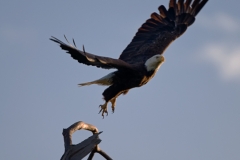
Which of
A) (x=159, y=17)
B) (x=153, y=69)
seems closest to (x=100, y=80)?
(x=153, y=69)

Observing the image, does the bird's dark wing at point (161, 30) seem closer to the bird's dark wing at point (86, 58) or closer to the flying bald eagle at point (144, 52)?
the flying bald eagle at point (144, 52)

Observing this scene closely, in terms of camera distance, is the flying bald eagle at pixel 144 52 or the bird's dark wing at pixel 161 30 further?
the bird's dark wing at pixel 161 30

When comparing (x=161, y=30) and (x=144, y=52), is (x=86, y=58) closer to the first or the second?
(x=144, y=52)

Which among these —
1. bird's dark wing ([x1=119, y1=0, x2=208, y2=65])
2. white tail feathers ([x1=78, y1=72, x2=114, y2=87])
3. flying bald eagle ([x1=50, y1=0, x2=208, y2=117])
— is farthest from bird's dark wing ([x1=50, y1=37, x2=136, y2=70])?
bird's dark wing ([x1=119, y1=0, x2=208, y2=65])

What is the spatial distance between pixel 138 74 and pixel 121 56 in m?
1.24

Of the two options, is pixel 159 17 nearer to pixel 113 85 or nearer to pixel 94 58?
pixel 113 85

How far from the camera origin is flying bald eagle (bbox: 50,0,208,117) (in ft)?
23.3

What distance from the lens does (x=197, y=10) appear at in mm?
→ 10625

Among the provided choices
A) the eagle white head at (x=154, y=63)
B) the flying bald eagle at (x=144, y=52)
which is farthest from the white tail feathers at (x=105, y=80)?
the eagle white head at (x=154, y=63)

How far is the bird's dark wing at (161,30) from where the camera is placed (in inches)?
368

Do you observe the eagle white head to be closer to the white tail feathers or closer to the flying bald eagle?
the flying bald eagle

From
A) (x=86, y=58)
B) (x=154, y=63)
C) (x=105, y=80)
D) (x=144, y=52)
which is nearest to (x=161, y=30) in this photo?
(x=144, y=52)

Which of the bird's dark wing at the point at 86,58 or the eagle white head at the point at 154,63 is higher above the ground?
the eagle white head at the point at 154,63

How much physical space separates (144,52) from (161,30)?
0.96 m
